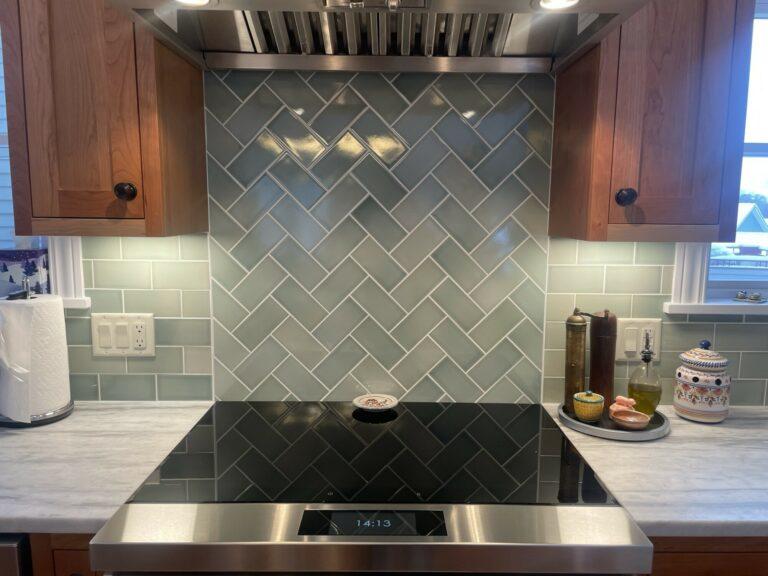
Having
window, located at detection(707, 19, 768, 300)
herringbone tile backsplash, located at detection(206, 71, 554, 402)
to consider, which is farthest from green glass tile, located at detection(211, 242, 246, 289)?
window, located at detection(707, 19, 768, 300)

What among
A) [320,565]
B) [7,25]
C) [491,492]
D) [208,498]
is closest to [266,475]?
[208,498]

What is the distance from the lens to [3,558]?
1065 millimetres

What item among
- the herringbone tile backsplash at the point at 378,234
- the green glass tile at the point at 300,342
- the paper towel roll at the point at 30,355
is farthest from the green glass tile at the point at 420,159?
the paper towel roll at the point at 30,355

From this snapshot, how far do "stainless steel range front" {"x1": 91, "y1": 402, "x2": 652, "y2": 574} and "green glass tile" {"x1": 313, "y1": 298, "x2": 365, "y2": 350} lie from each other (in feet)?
1.03

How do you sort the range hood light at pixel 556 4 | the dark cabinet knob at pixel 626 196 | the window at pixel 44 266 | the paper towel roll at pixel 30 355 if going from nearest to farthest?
the range hood light at pixel 556 4 < the dark cabinet knob at pixel 626 196 < the paper towel roll at pixel 30 355 < the window at pixel 44 266

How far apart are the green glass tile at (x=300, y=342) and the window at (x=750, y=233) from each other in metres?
1.23

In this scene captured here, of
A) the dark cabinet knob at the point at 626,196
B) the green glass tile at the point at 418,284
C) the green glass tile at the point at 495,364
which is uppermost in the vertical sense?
the dark cabinet knob at the point at 626,196

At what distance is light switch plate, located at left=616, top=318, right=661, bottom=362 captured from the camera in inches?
64.5

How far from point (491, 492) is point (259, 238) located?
3.12 feet

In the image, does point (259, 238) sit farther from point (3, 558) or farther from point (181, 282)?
point (3, 558)

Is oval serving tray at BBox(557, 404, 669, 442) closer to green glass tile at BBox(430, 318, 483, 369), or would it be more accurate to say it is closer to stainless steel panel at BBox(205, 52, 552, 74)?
green glass tile at BBox(430, 318, 483, 369)

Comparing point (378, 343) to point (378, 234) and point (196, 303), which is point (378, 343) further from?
point (196, 303)

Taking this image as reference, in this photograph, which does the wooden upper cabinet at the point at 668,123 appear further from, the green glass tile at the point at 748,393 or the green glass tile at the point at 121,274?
the green glass tile at the point at 121,274

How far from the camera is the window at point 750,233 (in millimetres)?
1669
